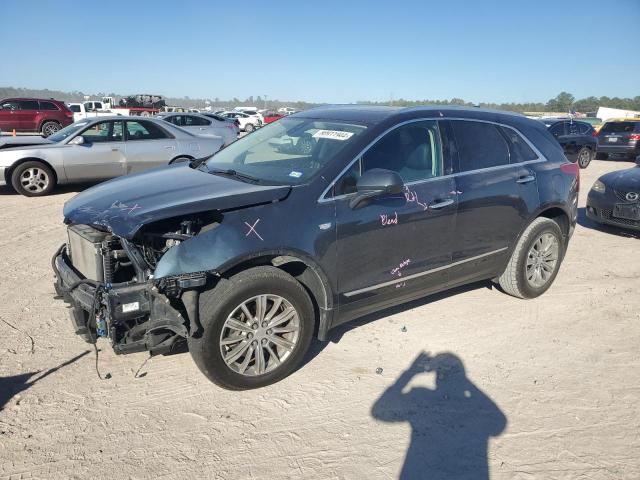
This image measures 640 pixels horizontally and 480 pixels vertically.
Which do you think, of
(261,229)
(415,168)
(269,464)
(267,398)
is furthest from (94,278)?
(415,168)

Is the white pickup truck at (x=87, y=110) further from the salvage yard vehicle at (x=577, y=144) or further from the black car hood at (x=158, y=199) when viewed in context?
the black car hood at (x=158, y=199)

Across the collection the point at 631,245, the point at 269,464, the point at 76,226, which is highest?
the point at 76,226

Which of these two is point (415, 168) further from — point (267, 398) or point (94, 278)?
point (94, 278)

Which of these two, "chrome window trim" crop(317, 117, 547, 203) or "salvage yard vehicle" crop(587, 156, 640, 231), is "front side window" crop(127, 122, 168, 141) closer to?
"chrome window trim" crop(317, 117, 547, 203)

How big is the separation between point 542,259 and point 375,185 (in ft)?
8.45

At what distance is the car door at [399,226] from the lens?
142 inches

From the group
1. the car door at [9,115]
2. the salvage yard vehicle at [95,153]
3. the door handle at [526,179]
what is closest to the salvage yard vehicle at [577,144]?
the salvage yard vehicle at [95,153]

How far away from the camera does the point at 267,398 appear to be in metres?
3.39

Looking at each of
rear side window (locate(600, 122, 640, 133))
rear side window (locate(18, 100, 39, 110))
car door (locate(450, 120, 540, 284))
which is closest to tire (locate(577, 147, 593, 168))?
rear side window (locate(600, 122, 640, 133))

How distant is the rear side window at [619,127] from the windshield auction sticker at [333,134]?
18.6 m

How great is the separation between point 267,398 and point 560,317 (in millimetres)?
2992

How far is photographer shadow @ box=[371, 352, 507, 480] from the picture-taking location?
279 centimetres

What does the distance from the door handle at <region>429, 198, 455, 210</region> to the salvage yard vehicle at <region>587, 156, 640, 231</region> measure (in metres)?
4.83

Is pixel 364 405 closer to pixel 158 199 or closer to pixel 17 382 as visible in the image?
pixel 158 199
